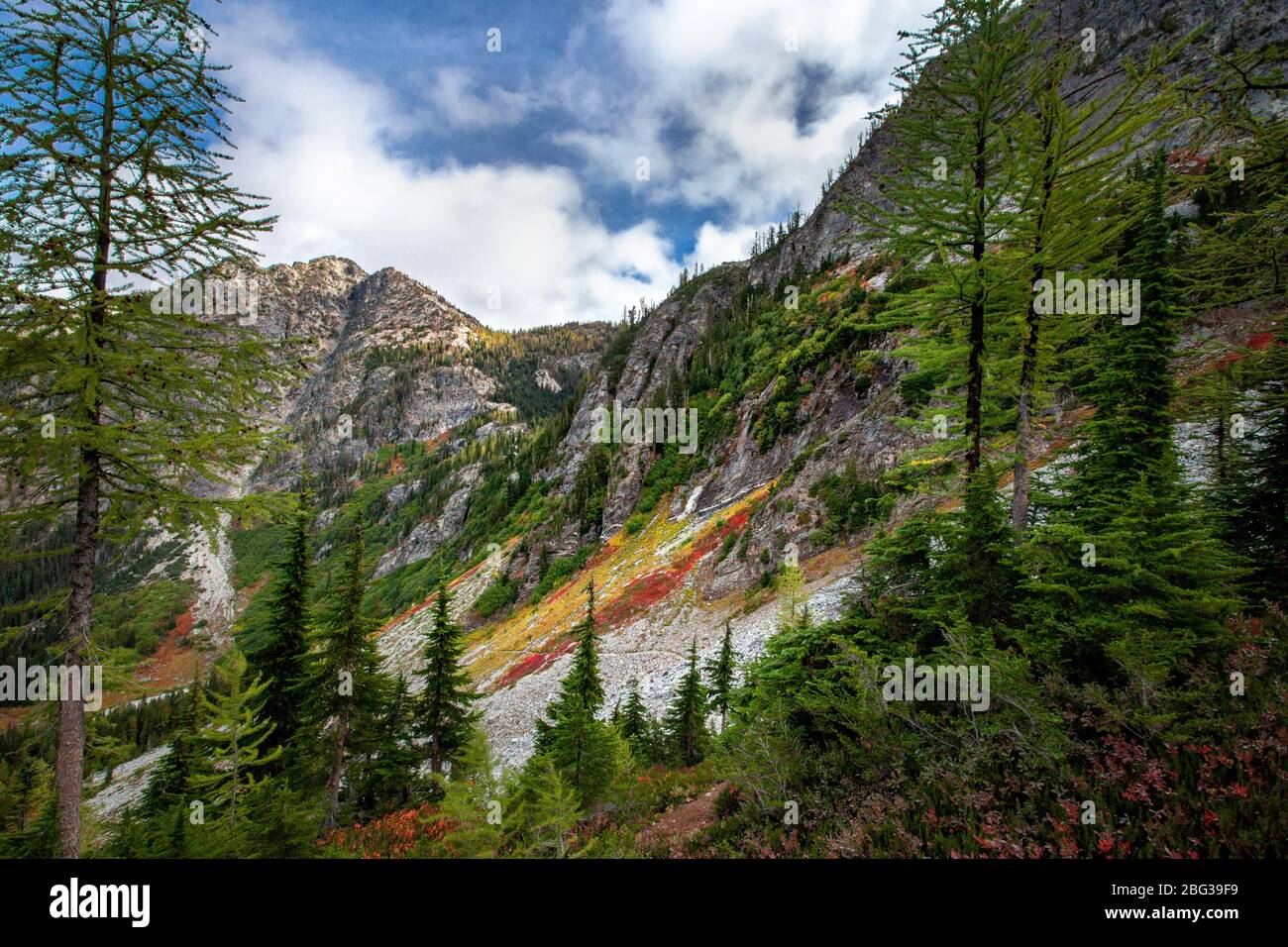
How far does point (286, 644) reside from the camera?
51.2 feet

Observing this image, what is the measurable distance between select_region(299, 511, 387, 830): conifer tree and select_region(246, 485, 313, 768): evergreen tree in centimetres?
50

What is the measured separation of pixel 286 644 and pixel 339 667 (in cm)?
206

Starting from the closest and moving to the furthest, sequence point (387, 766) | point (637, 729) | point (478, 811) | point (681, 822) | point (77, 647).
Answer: point (77, 647) → point (478, 811) → point (681, 822) → point (387, 766) → point (637, 729)

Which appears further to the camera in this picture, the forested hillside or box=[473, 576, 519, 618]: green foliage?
box=[473, 576, 519, 618]: green foliage

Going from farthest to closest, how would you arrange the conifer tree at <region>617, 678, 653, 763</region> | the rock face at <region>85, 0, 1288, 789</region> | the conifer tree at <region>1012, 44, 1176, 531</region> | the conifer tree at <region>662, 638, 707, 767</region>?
the rock face at <region>85, 0, 1288, 789</region> → the conifer tree at <region>617, 678, 653, 763</region> → the conifer tree at <region>662, 638, 707, 767</region> → the conifer tree at <region>1012, 44, 1176, 531</region>

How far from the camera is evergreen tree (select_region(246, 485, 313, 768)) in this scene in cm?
1527

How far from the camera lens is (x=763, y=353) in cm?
6981

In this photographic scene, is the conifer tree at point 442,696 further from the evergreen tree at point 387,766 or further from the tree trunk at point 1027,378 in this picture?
the tree trunk at point 1027,378

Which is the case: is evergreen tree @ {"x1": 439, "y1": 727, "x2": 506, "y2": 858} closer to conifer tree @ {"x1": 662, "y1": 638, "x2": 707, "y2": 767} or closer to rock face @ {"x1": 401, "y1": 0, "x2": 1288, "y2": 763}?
rock face @ {"x1": 401, "y1": 0, "x2": 1288, "y2": 763}

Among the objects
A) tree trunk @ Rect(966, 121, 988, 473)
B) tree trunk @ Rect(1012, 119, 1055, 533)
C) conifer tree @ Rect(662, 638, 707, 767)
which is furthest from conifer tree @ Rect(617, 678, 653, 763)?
tree trunk @ Rect(966, 121, 988, 473)

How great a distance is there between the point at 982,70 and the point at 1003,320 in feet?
14.2

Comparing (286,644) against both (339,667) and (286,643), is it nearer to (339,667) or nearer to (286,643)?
(286,643)

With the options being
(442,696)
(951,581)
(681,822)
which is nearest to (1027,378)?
(951,581)
